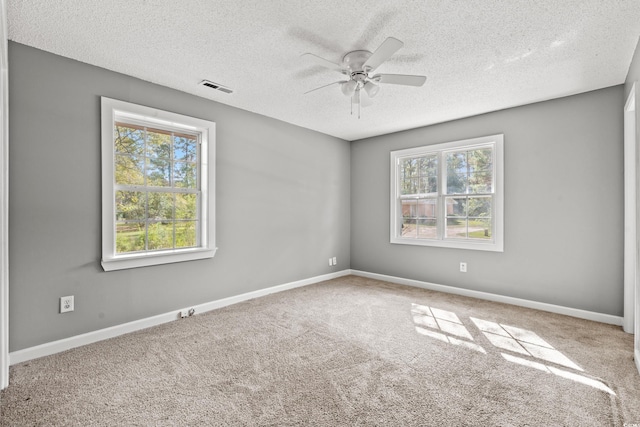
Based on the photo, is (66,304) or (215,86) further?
(215,86)

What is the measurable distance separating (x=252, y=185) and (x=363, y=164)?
2.22 meters

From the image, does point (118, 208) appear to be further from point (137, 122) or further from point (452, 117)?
point (452, 117)

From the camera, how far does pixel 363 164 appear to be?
18.0 ft

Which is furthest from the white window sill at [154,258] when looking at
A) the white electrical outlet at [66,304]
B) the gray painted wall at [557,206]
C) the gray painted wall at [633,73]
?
the gray painted wall at [633,73]

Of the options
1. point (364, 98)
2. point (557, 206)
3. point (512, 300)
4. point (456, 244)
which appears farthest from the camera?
point (456, 244)

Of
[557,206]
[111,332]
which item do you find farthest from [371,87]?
[111,332]

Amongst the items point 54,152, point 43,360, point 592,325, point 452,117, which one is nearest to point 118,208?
point 54,152

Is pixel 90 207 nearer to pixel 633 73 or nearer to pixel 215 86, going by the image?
pixel 215 86

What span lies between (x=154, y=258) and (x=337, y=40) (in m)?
2.64

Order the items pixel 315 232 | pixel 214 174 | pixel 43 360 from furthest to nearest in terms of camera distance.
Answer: pixel 315 232 < pixel 214 174 < pixel 43 360

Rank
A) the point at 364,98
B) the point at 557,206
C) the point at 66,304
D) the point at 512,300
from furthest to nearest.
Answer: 1. the point at 512,300
2. the point at 557,206
3. the point at 364,98
4. the point at 66,304

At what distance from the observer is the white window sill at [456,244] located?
13.2 feet

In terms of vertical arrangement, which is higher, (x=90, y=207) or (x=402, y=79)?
(x=402, y=79)

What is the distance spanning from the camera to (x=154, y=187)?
3.25 meters
